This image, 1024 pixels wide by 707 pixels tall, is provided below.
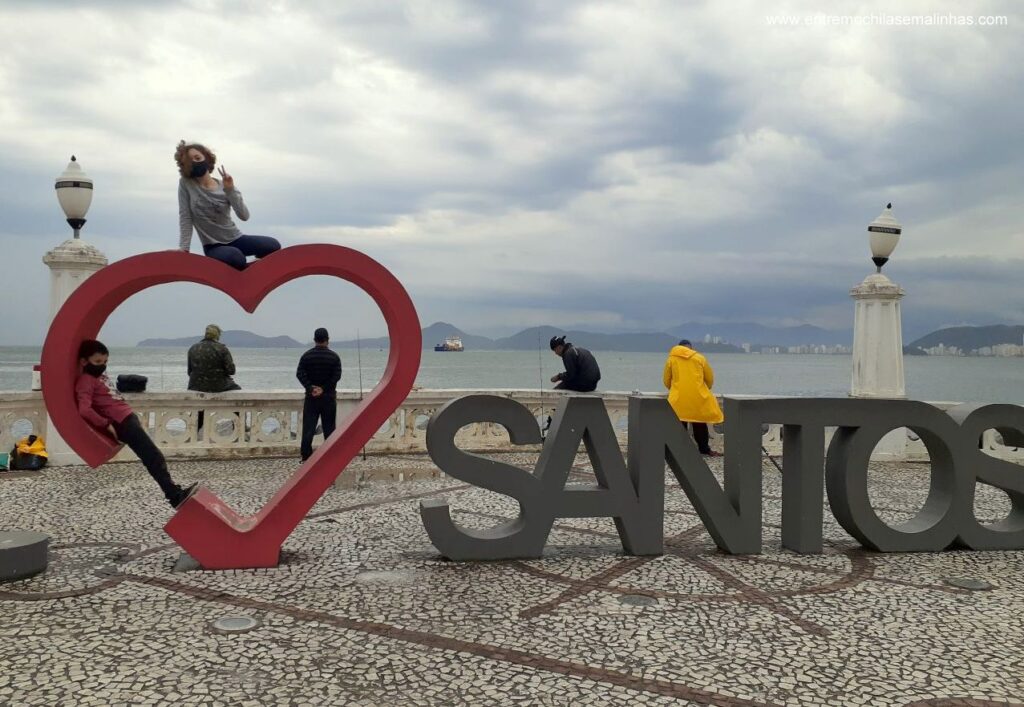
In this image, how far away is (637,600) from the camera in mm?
5387

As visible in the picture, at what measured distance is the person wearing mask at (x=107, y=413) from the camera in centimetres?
605

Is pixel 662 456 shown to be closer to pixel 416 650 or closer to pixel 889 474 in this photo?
pixel 416 650

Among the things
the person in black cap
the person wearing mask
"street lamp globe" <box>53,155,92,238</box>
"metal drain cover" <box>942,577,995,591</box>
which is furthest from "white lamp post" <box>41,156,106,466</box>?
"metal drain cover" <box>942,577,995,591</box>

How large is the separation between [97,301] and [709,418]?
847 cm

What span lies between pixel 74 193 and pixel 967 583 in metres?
11.5

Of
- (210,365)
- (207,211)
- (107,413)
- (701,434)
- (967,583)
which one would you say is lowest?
(967,583)

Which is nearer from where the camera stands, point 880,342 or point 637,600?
point 637,600

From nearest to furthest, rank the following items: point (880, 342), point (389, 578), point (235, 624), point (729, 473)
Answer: point (235, 624)
point (389, 578)
point (729, 473)
point (880, 342)

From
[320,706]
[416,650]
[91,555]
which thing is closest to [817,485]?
[416,650]

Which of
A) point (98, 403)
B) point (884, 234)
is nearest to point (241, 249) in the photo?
point (98, 403)

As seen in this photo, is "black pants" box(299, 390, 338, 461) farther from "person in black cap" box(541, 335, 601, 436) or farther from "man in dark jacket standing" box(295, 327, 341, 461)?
"person in black cap" box(541, 335, 601, 436)

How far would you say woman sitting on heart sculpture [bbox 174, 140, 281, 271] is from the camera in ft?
20.3

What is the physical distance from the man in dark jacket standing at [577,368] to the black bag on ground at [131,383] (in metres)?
6.23

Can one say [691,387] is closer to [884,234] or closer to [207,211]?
[884,234]
